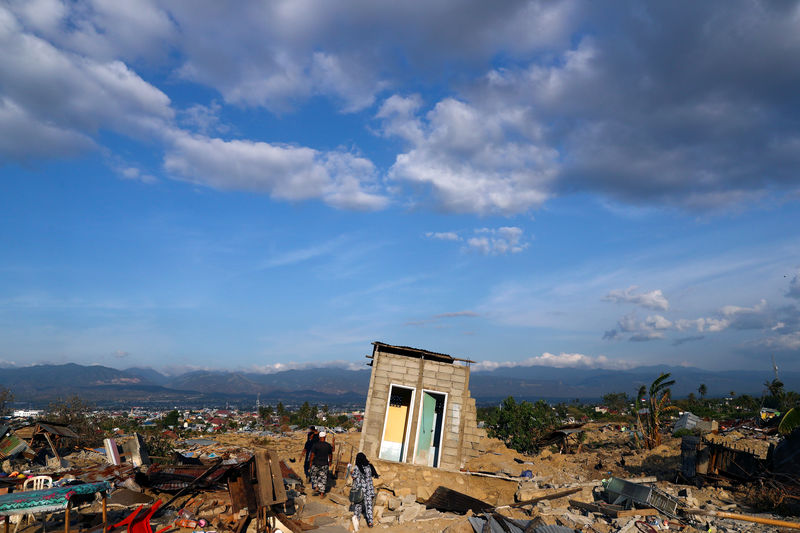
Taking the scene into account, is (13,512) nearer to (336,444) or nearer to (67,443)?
(67,443)

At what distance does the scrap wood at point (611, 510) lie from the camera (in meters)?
8.83

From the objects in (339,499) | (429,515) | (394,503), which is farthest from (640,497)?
(339,499)

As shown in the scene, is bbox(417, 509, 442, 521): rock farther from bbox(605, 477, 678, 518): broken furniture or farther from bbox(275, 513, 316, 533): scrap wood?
bbox(605, 477, 678, 518): broken furniture

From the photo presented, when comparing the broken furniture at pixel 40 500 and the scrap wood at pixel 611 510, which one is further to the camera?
the scrap wood at pixel 611 510

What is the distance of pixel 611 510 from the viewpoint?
30.3 feet

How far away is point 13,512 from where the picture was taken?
5660mm

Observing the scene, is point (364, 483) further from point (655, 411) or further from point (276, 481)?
point (655, 411)

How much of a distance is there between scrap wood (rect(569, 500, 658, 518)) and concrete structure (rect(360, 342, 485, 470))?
486 cm

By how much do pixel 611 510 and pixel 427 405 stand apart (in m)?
6.91

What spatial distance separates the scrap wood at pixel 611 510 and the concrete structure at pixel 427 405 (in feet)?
16.0

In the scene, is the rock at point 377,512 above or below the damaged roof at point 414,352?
below

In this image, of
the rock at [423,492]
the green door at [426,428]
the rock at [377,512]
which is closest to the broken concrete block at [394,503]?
the rock at [377,512]

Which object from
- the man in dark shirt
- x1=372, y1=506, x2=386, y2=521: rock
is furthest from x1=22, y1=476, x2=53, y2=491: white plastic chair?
x1=372, y1=506, x2=386, y2=521: rock

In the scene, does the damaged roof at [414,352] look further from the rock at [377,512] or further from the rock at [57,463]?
the rock at [57,463]
